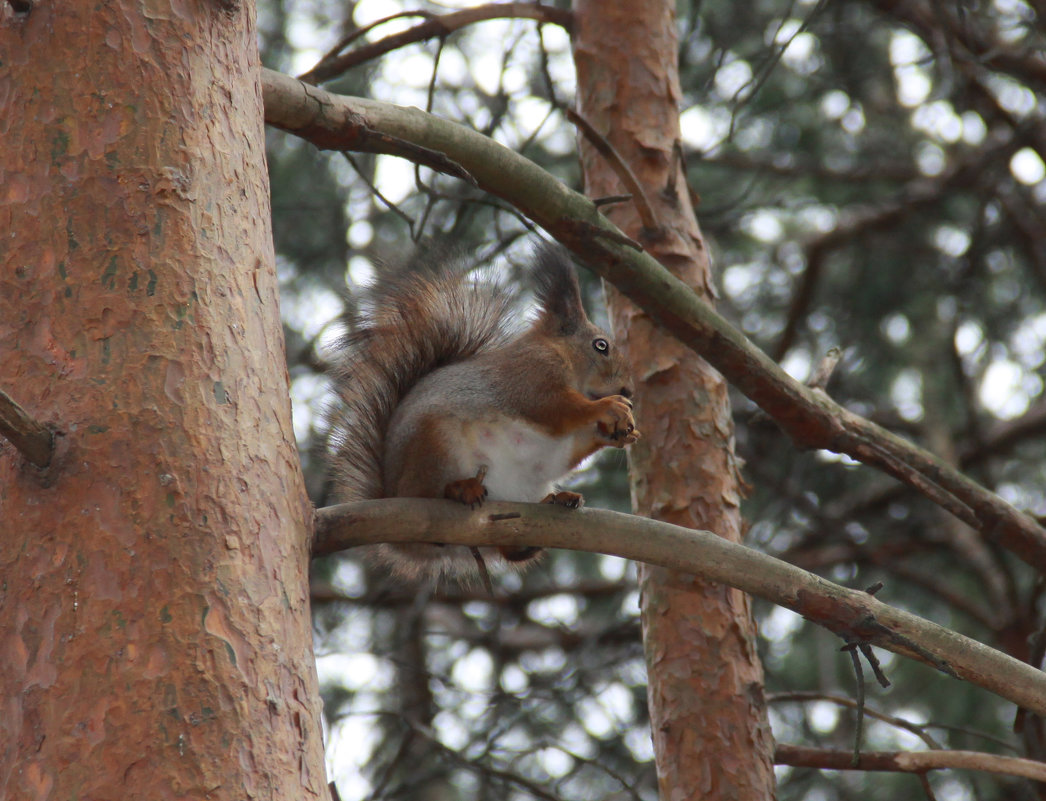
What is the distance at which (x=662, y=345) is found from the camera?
2.36 metres

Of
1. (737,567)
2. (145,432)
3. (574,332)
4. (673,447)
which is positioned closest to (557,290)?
(574,332)

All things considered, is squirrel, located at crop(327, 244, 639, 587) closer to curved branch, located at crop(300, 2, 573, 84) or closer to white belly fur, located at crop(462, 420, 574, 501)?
white belly fur, located at crop(462, 420, 574, 501)

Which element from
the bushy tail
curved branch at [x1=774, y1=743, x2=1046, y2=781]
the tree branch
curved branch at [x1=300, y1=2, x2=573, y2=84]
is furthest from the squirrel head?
the tree branch

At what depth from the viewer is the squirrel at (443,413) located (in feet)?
6.27

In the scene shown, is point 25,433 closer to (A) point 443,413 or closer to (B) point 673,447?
(A) point 443,413

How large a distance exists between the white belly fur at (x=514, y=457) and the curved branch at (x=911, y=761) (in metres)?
0.66

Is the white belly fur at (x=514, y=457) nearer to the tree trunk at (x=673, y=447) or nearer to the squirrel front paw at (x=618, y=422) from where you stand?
the squirrel front paw at (x=618, y=422)

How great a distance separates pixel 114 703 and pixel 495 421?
3.48ft

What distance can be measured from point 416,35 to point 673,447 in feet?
3.27

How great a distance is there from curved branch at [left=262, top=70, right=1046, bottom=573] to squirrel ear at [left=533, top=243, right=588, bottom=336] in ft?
1.36

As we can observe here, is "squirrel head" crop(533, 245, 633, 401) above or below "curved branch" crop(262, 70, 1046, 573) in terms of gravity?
above

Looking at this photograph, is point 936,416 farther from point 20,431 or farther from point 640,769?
point 20,431

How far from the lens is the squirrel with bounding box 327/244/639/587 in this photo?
1.91 m

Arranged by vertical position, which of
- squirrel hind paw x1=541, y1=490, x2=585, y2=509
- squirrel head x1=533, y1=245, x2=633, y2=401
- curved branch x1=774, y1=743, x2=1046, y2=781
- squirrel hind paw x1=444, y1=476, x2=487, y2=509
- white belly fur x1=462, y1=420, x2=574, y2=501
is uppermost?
squirrel head x1=533, y1=245, x2=633, y2=401
